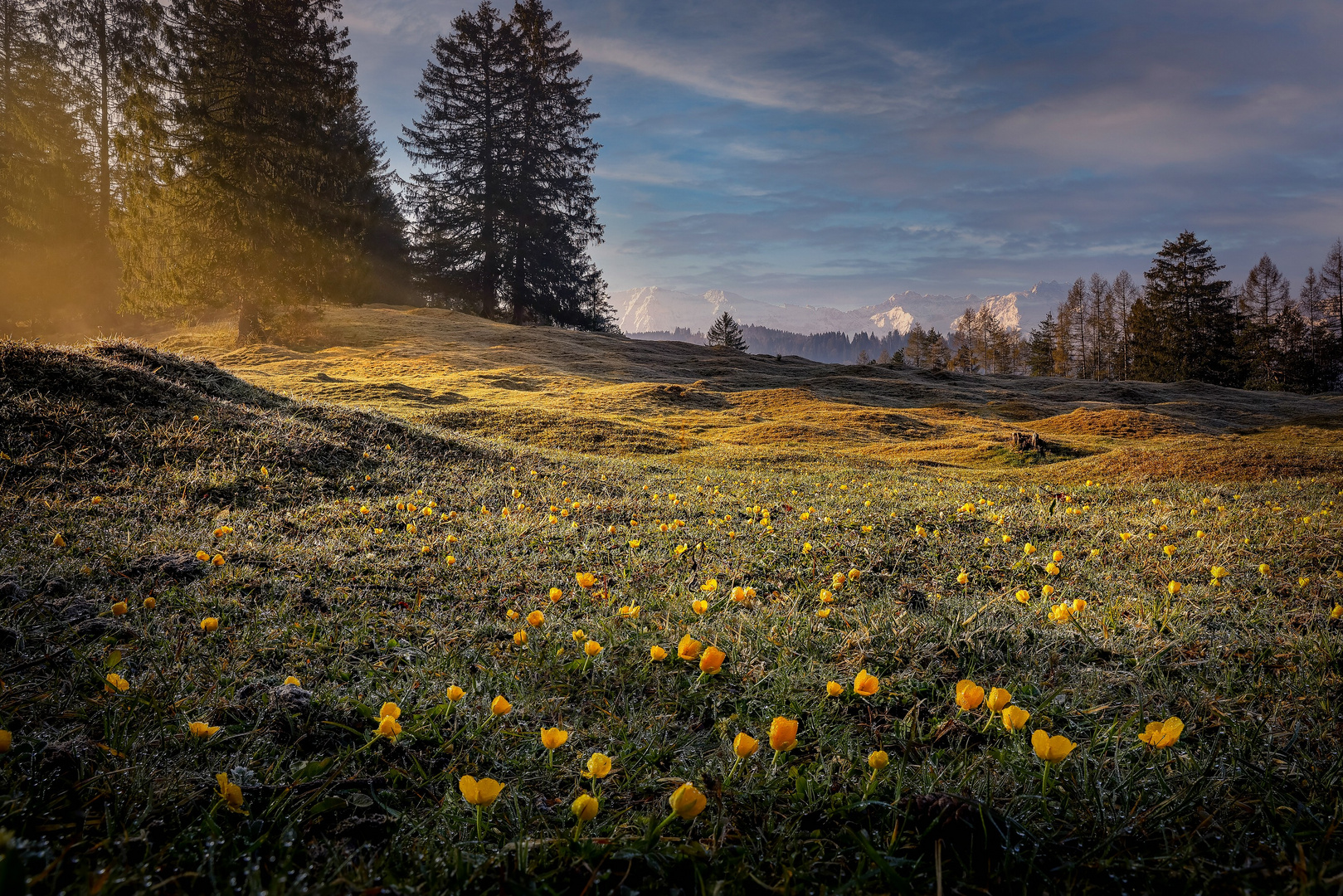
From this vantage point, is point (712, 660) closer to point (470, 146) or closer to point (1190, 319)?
point (470, 146)

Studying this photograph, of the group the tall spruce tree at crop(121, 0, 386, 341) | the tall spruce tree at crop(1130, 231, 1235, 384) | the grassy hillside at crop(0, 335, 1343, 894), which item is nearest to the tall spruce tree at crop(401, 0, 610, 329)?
the tall spruce tree at crop(121, 0, 386, 341)

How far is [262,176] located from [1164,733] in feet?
109

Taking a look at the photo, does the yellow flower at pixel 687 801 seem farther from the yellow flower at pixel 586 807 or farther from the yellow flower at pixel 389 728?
the yellow flower at pixel 389 728

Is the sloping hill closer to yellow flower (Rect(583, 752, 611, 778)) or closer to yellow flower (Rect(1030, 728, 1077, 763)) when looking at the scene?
yellow flower (Rect(1030, 728, 1077, 763))

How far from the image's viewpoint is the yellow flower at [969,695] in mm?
1364

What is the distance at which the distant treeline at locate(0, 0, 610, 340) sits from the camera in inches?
944

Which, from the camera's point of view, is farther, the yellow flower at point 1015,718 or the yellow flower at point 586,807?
the yellow flower at point 1015,718

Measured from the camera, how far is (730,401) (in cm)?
2716

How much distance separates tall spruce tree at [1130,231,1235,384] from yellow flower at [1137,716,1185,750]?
66.6 m

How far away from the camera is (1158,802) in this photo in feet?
4.20

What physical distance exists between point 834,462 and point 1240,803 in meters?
13.5

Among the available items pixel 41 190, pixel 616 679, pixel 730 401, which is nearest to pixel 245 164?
pixel 41 190

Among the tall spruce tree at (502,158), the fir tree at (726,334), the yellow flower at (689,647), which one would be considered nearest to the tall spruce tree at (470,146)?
the tall spruce tree at (502,158)

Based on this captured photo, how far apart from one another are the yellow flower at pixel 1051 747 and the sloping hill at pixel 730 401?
33.5 ft
